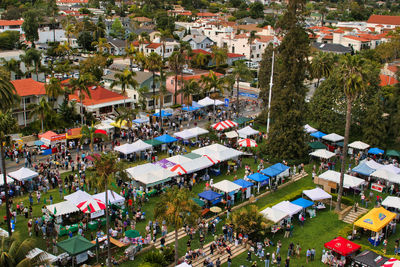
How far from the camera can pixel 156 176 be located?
34531 mm

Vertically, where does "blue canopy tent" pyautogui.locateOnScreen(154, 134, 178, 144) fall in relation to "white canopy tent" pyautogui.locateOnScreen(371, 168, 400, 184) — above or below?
above

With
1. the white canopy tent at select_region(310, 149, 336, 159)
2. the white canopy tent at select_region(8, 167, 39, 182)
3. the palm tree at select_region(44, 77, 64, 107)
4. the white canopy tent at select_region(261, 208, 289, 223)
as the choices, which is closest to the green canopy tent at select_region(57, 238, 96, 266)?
the white canopy tent at select_region(8, 167, 39, 182)

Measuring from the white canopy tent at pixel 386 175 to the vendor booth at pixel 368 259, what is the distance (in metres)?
11.9

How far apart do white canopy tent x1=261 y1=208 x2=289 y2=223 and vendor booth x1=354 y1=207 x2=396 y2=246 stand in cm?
501

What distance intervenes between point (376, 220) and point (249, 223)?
30.1 feet

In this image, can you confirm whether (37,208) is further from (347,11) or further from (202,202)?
(347,11)

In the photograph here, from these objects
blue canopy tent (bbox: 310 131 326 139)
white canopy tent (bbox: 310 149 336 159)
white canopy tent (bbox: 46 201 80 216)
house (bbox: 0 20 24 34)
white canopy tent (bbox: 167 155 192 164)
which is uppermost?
house (bbox: 0 20 24 34)

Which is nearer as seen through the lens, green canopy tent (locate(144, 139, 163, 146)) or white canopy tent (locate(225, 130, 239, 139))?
green canopy tent (locate(144, 139, 163, 146))

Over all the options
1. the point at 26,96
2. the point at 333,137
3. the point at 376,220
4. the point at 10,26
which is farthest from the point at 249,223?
the point at 10,26

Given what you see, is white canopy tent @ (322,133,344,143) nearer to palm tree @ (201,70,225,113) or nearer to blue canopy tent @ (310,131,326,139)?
blue canopy tent @ (310,131,326,139)

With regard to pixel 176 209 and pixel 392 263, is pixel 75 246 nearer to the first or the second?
pixel 176 209

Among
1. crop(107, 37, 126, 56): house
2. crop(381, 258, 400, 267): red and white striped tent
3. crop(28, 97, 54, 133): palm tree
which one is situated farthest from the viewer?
crop(107, 37, 126, 56): house

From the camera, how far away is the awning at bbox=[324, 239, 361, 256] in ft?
85.0

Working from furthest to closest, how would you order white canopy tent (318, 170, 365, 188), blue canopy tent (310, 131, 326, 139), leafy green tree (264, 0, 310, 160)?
blue canopy tent (310, 131, 326, 139) < leafy green tree (264, 0, 310, 160) < white canopy tent (318, 170, 365, 188)
